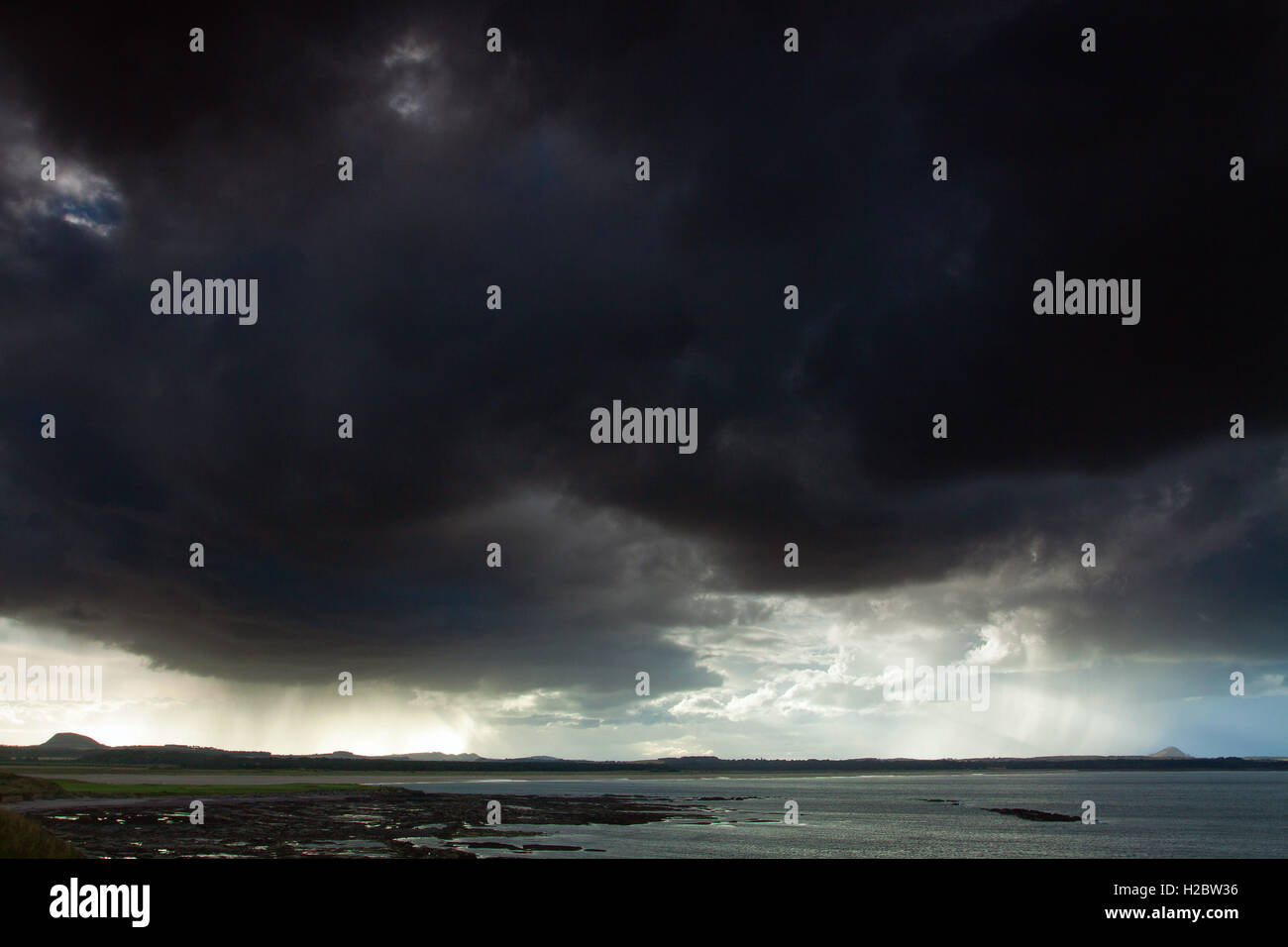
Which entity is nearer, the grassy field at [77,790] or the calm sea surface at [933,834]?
the calm sea surface at [933,834]

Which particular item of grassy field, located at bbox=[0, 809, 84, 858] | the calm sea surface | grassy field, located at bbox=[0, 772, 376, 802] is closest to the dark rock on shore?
the calm sea surface

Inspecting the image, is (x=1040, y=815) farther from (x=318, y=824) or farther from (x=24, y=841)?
(x=24, y=841)

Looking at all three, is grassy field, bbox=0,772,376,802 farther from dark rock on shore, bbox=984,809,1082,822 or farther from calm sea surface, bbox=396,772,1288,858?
dark rock on shore, bbox=984,809,1082,822

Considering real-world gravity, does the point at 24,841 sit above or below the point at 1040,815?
above

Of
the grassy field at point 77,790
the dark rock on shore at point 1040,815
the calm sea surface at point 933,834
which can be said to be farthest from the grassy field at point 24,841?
the dark rock on shore at point 1040,815

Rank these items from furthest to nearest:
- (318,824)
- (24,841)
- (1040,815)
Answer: (1040,815)
(318,824)
(24,841)

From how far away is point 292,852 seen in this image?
58094 mm

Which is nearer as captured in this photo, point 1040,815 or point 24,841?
point 24,841

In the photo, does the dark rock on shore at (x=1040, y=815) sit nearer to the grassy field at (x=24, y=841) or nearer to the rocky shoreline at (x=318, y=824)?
the rocky shoreline at (x=318, y=824)

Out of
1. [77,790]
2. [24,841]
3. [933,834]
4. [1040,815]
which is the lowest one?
[1040,815]

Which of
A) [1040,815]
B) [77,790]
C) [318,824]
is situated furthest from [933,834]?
[77,790]
